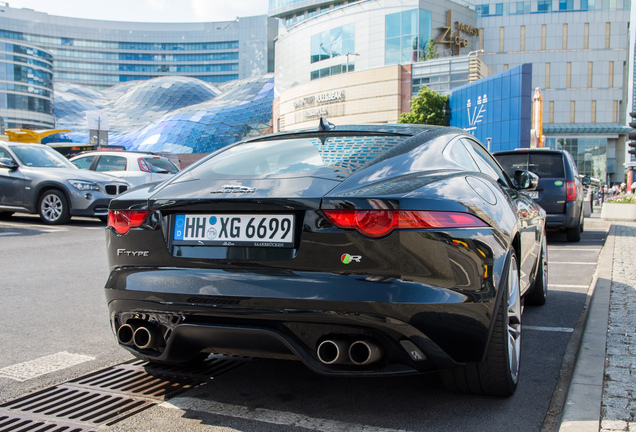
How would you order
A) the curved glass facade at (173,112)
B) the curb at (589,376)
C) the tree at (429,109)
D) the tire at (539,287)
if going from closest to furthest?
the curb at (589,376) → the tire at (539,287) → the tree at (429,109) → the curved glass facade at (173,112)

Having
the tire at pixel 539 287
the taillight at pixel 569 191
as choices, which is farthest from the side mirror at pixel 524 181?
the taillight at pixel 569 191

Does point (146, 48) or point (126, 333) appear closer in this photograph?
point (126, 333)

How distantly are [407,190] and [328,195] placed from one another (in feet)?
1.12

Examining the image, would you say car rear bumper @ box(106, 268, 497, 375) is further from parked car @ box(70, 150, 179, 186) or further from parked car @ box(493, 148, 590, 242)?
parked car @ box(70, 150, 179, 186)

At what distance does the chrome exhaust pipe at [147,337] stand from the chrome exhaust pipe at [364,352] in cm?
91

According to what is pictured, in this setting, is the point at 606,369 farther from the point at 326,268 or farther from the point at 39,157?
the point at 39,157

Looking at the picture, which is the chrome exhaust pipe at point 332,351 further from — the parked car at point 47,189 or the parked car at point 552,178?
the parked car at point 47,189

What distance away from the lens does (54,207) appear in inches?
490

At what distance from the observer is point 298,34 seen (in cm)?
7606

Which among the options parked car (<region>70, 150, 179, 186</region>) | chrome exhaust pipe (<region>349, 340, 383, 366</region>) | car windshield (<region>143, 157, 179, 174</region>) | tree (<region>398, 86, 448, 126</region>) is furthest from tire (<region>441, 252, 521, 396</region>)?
tree (<region>398, 86, 448, 126</region>)

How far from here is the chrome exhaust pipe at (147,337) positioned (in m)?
2.71

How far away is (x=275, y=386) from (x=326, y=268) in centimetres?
103

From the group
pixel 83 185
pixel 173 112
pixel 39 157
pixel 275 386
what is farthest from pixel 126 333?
pixel 173 112

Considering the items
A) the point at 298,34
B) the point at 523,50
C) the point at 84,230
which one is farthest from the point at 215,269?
the point at 523,50
